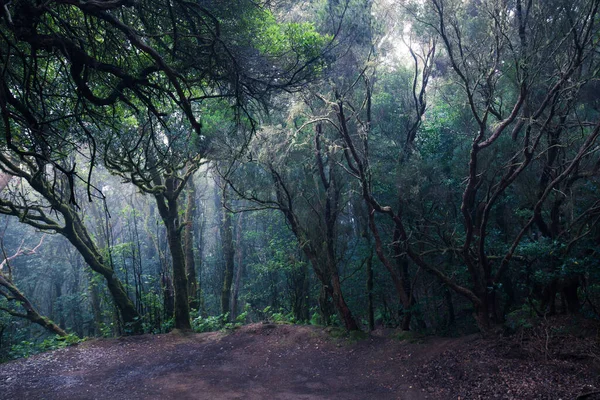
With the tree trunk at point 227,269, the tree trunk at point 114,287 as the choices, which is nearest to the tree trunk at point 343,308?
the tree trunk at point 114,287

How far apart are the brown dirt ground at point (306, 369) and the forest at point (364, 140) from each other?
2.64 feet

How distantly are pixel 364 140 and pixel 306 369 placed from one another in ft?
14.4

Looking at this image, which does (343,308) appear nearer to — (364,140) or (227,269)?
(364,140)

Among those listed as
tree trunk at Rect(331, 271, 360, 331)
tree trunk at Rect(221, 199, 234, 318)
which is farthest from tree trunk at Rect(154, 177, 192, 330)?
tree trunk at Rect(221, 199, 234, 318)

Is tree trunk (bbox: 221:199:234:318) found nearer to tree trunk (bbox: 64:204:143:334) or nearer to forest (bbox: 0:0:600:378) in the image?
forest (bbox: 0:0:600:378)

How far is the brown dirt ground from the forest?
805 mm

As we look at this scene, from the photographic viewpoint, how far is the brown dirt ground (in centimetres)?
491

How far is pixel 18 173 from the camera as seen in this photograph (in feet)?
24.1

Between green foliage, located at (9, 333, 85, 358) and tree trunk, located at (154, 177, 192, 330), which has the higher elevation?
tree trunk, located at (154, 177, 192, 330)

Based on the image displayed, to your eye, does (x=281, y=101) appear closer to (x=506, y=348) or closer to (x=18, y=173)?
(x=18, y=173)

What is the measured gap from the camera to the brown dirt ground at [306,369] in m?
4.91

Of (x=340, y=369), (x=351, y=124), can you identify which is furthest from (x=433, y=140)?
(x=340, y=369)

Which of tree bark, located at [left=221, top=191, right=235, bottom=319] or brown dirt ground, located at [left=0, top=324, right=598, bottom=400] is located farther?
tree bark, located at [left=221, top=191, right=235, bottom=319]

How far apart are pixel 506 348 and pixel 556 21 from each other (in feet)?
15.2
